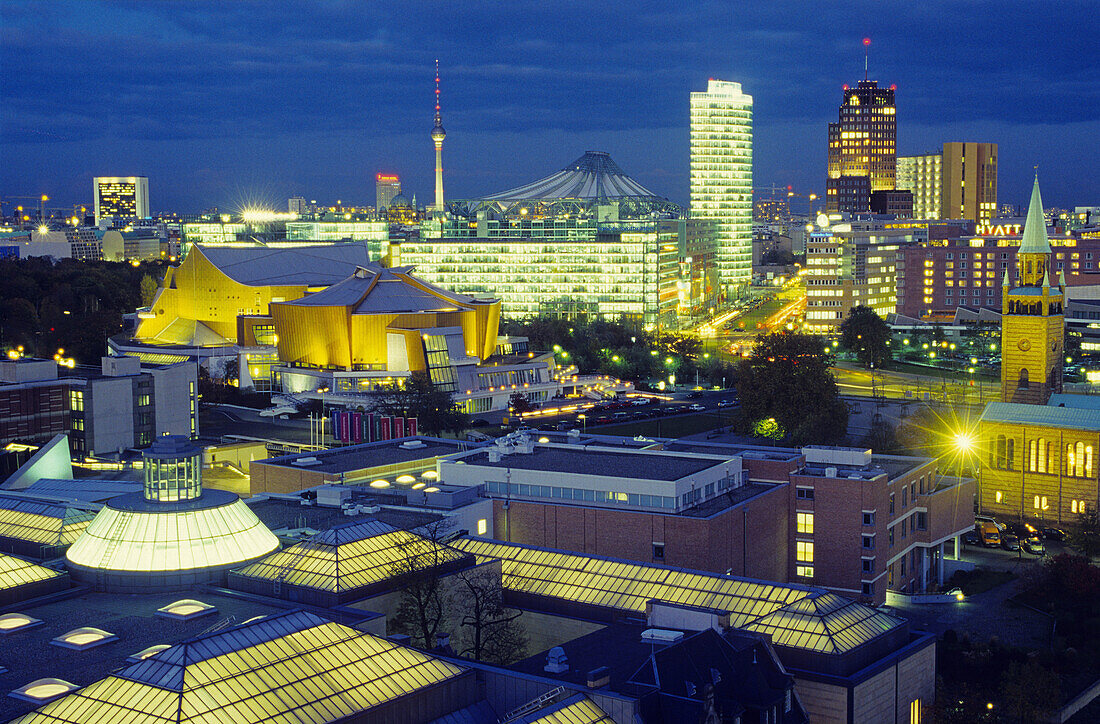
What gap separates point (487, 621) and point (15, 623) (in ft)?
40.3

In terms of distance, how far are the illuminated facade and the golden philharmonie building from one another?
2508 inches

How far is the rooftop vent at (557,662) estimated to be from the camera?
30.0 meters

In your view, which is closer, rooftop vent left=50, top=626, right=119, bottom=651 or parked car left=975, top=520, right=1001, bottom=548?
rooftop vent left=50, top=626, right=119, bottom=651

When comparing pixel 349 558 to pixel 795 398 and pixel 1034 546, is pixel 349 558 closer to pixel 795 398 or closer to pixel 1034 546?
pixel 1034 546

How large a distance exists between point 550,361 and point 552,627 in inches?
3090

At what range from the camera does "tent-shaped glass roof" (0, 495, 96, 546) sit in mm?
39969

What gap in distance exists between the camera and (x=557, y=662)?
3019 centimetres

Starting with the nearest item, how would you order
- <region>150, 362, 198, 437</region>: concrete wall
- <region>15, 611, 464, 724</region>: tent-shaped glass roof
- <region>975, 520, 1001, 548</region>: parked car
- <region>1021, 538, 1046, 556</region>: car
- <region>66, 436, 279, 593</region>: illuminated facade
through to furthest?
<region>15, 611, 464, 724</region>: tent-shaped glass roof → <region>66, 436, 279, 593</region>: illuminated facade → <region>1021, 538, 1046, 556</region>: car → <region>975, 520, 1001, 548</region>: parked car → <region>150, 362, 198, 437</region>: concrete wall

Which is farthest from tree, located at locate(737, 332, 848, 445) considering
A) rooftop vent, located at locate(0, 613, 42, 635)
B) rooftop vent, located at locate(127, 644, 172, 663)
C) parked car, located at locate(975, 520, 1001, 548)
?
rooftop vent, located at locate(127, 644, 172, 663)

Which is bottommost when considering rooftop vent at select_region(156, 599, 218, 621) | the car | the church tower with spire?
the car

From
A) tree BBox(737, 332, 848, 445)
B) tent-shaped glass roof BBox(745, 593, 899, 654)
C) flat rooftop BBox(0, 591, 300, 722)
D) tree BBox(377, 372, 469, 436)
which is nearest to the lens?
flat rooftop BBox(0, 591, 300, 722)

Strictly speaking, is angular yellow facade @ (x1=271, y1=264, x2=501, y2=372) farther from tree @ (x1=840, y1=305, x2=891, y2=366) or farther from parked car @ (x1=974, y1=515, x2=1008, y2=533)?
parked car @ (x1=974, y1=515, x2=1008, y2=533)

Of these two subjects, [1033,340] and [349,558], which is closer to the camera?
[349,558]

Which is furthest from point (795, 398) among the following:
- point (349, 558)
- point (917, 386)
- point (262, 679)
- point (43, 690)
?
point (43, 690)
